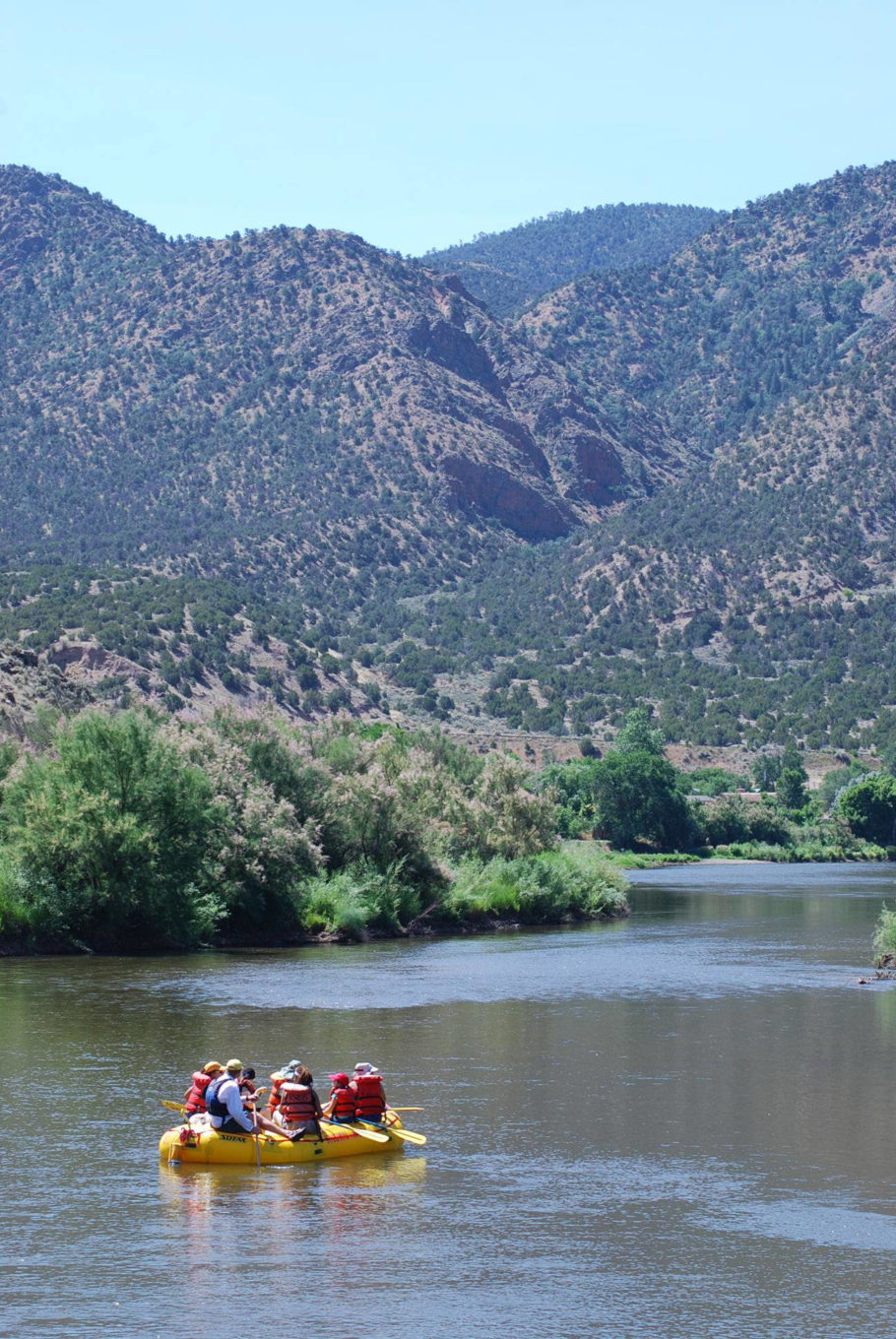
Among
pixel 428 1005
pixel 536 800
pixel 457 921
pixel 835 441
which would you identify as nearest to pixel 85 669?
pixel 536 800

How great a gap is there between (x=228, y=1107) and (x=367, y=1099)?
223 centimetres

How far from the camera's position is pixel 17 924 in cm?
4819

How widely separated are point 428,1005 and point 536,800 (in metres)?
30.0

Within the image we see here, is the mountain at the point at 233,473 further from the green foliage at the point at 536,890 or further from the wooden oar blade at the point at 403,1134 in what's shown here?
the wooden oar blade at the point at 403,1134

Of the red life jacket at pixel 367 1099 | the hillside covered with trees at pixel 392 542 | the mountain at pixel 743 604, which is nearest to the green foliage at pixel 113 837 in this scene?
the red life jacket at pixel 367 1099

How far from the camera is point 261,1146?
2462 cm

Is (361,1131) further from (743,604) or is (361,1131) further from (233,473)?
(233,473)

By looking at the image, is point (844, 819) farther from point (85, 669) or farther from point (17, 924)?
point (17, 924)

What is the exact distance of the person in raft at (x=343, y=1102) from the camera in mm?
25594

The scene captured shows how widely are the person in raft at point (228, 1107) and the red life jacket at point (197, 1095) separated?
0.99 feet

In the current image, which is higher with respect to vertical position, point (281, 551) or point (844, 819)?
point (281, 551)

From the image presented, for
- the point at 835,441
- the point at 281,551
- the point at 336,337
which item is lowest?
the point at 281,551

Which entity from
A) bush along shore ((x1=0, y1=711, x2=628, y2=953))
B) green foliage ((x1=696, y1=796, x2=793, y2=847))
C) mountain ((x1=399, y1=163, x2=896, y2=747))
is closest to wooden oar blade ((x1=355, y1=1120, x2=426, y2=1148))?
bush along shore ((x1=0, y1=711, x2=628, y2=953))

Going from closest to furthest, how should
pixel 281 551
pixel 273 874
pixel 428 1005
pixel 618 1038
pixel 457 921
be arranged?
pixel 618 1038
pixel 428 1005
pixel 273 874
pixel 457 921
pixel 281 551
